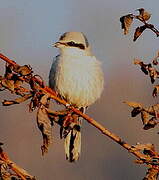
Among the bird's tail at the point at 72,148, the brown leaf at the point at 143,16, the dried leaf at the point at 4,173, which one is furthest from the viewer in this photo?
the bird's tail at the point at 72,148

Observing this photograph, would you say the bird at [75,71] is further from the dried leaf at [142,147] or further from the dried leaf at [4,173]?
the dried leaf at [4,173]

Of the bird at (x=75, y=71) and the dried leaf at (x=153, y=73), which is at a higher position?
the bird at (x=75, y=71)

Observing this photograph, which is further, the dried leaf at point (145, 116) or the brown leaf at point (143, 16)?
the brown leaf at point (143, 16)

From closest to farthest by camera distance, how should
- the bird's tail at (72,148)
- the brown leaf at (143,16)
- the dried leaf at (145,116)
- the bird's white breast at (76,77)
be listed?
the dried leaf at (145,116)
the brown leaf at (143,16)
the bird's tail at (72,148)
the bird's white breast at (76,77)

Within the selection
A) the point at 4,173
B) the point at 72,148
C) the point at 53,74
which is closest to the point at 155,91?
the point at 4,173

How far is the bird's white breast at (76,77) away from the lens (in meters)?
5.68

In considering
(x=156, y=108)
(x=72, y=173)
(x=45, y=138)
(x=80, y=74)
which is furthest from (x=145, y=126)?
(x=72, y=173)

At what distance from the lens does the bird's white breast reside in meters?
5.68

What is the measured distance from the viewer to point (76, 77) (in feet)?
18.6

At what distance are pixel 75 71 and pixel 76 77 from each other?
0.12ft

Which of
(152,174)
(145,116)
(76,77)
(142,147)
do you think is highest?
(76,77)

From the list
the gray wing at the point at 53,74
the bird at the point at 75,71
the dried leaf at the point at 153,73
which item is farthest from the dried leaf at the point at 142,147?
the gray wing at the point at 53,74

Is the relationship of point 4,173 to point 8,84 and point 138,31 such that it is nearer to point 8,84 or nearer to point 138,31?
point 8,84

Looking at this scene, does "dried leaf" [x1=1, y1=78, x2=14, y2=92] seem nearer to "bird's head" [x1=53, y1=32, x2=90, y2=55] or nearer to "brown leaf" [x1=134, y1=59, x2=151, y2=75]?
"brown leaf" [x1=134, y1=59, x2=151, y2=75]
